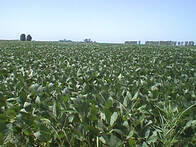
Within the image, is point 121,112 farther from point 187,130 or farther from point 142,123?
point 187,130

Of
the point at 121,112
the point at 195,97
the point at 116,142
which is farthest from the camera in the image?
the point at 195,97

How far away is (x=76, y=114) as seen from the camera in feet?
6.88

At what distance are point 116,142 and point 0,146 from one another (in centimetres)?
93

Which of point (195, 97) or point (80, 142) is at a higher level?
point (195, 97)

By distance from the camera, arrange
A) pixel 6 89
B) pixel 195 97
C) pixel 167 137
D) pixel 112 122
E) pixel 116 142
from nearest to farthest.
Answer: pixel 116 142, pixel 112 122, pixel 167 137, pixel 195 97, pixel 6 89

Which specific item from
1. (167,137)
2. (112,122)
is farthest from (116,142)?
(167,137)

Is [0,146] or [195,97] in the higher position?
[195,97]

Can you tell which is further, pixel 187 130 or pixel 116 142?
pixel 187 130

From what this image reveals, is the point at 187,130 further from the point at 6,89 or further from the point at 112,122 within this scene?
the point at 6,89

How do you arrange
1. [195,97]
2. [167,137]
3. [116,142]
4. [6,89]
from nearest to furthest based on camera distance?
[116,142], [167,137], [195,97], [6,89]

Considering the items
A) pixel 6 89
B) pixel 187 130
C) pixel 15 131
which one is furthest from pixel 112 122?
pixel 6 89

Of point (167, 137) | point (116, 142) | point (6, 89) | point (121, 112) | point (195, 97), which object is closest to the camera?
point (116, 142)

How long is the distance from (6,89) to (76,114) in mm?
1461

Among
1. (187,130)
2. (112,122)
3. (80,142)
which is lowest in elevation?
A: (80,142)
